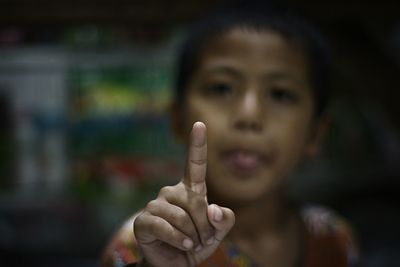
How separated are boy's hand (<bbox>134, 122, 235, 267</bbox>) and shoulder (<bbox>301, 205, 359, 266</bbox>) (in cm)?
44

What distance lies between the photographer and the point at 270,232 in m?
1.10

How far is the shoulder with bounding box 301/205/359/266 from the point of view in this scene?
3.63 ft

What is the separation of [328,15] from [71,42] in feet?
6.28

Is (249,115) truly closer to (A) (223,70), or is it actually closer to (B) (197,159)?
(A) (223,70)

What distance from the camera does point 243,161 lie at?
96cm

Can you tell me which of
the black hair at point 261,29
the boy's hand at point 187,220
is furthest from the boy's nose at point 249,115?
the boy's hand at point 187,220

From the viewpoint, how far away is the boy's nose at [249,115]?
3.01ft

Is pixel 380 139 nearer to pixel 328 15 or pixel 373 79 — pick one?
pixel 373 79

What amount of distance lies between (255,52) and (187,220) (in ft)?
1.30

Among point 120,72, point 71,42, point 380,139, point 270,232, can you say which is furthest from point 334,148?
point 270,232

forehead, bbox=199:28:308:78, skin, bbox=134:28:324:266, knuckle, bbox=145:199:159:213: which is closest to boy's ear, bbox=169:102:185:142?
skin, bbox=134:28:324:266

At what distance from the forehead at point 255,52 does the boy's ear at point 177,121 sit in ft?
0.37

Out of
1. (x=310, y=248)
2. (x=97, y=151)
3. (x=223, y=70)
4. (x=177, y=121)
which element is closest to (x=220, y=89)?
(x=223, y=70)

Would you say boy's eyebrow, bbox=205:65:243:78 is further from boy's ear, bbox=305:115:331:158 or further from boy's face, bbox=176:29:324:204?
boy's ear, bbox=305:115:331:158
